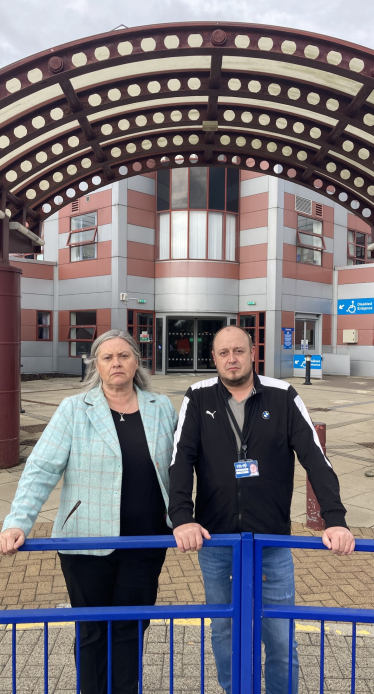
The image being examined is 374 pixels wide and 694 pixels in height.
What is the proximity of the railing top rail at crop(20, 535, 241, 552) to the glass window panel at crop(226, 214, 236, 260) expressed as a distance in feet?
68.3

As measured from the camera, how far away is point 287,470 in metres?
2.37

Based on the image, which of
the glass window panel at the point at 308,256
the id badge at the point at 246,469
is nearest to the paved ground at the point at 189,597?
the id badge at the point at 246,469

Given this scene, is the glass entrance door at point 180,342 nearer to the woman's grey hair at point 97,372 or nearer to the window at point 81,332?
the window at point 81,332

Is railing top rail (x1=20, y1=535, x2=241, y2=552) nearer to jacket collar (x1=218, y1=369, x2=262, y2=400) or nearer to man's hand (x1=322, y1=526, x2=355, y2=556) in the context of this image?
man's hand (x1=322, y1=526, x2=355, y2=556)

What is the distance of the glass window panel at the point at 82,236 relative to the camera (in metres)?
22.0

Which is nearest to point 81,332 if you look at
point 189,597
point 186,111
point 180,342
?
point 180,342

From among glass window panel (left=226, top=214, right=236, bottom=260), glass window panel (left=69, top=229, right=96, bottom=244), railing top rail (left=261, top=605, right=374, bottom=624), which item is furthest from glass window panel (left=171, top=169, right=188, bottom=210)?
railing top rail (left=261, top=605, right=374, bottom=624)

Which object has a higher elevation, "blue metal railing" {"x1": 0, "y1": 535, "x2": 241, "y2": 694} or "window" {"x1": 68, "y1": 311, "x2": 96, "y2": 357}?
"window" {"x1": 68, "y1": 311, "x2": 96, "y2": 357}

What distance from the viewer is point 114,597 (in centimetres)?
235

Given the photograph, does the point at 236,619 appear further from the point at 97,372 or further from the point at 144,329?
the point at 144,329

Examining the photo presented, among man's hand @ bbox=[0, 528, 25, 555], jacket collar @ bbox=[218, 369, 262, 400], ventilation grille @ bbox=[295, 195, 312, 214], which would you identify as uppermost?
ventilation grille @ bbox=[295, 195, 312, 214]

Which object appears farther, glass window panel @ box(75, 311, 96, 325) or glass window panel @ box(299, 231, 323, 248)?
glass window panel @ box(299, 231, 323, 248)

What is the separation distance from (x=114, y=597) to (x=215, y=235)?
20474mm

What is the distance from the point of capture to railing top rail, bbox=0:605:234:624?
1887mm
